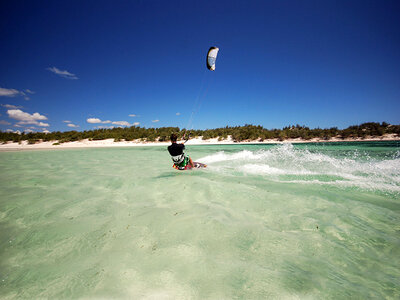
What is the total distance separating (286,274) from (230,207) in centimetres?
234

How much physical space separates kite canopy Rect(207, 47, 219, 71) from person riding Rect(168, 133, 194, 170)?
4.31 metres

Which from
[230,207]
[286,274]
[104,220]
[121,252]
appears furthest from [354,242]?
[104,220]

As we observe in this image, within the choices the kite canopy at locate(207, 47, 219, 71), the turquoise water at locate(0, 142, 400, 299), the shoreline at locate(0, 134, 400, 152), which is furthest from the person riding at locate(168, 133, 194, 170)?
the shoreline at locate(0, 134, 400, 152)

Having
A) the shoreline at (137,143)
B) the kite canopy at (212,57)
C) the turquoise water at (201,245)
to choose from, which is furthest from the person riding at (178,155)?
the shoreline at (137,143)

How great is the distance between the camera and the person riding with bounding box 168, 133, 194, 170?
8.50 m

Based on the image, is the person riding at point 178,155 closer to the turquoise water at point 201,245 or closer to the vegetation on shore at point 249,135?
the turquoise water at point 201,245

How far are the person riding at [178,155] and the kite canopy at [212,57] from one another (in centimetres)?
431

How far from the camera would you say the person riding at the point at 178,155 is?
335 inches

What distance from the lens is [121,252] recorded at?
2.81 m

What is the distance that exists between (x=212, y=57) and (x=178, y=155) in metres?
5.71

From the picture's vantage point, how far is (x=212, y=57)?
9.37 m

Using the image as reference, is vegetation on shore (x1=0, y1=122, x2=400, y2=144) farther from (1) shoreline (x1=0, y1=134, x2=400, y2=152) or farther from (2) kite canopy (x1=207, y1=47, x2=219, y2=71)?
(2) kite canopy (x1=207, y1=47, x2=219, y2=71)

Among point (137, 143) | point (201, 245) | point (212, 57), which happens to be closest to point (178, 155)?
point (212, 57)

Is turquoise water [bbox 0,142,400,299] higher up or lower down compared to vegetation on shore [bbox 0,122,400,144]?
lower down
